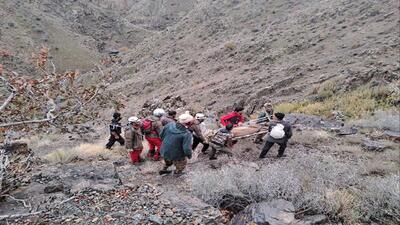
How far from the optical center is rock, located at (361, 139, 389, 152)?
9.97m

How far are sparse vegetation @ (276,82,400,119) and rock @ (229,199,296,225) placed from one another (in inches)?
364

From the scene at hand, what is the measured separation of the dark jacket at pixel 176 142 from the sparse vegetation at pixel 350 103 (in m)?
8.47

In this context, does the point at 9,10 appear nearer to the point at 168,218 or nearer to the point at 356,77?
the point at 356,77

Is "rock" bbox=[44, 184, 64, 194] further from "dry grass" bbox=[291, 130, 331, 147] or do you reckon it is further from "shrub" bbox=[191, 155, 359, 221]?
"dry grass" bbox=[291, 130, 331, 147]

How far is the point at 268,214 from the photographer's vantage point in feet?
18.2

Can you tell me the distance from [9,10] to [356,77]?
43664mm

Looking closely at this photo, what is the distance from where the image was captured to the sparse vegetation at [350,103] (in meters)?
14.5

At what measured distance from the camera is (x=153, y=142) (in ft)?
31.2

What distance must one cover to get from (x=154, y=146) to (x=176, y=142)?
84.8 inches

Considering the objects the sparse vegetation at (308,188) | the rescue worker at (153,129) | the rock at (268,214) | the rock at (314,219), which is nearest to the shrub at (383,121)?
the sparse vegetation at (308,188)

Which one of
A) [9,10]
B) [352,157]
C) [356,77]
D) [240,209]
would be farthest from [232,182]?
[9,10]

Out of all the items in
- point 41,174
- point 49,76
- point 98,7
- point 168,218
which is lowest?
point 168,218

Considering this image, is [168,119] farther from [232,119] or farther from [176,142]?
[232,119]

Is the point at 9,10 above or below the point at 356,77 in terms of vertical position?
above
